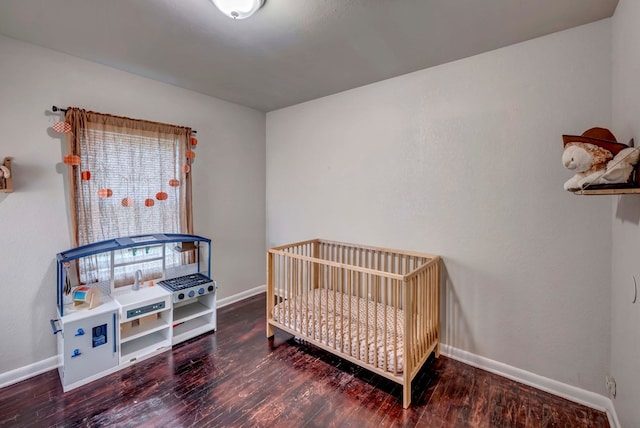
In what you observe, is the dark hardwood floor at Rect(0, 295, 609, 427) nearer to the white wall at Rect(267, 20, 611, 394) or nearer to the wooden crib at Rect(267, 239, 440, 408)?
the wooden crib at Rect(267, 239, 440, 408)

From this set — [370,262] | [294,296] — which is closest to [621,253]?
[370,262]

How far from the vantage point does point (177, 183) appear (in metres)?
2.93

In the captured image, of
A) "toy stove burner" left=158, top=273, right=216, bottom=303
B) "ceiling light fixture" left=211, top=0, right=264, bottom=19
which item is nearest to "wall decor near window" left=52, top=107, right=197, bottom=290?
"toy stove burner" left=158, top=273, right=216, bottom=303

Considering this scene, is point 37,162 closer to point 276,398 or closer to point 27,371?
point 27,371

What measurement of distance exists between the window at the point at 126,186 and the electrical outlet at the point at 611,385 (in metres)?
3.58

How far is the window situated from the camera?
2.33 metres

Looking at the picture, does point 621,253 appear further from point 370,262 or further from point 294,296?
point 294,296

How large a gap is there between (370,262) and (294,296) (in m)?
0.85

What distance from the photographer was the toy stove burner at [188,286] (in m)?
2.59

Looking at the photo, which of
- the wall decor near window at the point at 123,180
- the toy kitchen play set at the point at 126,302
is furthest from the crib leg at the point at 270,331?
the wall decor near window at the point at 123,180

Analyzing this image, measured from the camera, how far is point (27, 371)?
→ 2.16 meters

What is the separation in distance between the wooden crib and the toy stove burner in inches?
24.8

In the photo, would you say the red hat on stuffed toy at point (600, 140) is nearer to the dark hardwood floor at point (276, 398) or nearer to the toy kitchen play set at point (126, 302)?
the dark hardwood floor at point (276, 398)

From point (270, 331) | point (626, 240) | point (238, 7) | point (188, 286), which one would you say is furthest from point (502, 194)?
point (188, 286)
